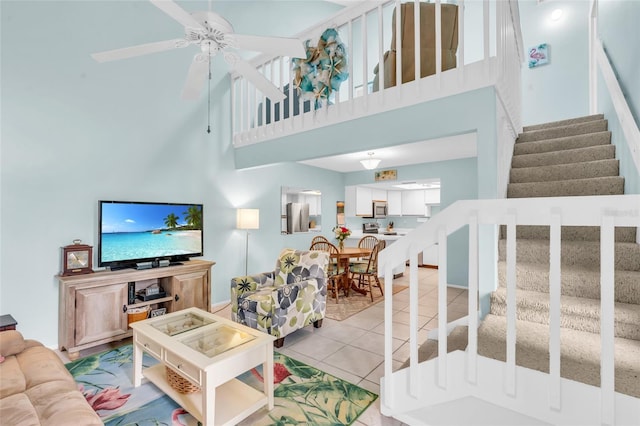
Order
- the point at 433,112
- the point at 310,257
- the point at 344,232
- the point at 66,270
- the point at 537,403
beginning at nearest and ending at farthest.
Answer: the point at 537,403 < the point at 433,112 < the point at 66,270 < the point at 310,257 < the point at 344,232

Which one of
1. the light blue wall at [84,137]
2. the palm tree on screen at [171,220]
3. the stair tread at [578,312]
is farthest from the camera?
the palm tree on screen at [171,220]

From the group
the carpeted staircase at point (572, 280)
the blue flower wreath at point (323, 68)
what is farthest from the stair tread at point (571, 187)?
the blue flower wreath at point (323, 68)

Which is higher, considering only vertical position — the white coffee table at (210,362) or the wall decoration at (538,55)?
the wall decoration at (538,55)

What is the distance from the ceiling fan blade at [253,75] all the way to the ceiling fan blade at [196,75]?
0.63ft

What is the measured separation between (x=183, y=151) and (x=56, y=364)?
2.72 meters

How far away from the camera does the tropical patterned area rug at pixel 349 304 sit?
3848mm

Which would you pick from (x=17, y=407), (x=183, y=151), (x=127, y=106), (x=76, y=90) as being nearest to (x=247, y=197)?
(x=183, y=151)

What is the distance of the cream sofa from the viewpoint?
4.23 feet

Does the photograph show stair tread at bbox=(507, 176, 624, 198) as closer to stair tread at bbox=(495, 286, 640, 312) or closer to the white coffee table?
stair tread at bbox=(495, 286, 640, 312)

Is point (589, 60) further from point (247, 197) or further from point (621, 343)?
point (247, 197)

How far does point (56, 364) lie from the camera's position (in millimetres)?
1808

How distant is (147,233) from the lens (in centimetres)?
337

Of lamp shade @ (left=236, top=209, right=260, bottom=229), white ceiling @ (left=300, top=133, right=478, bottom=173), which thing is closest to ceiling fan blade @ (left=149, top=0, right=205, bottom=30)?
white ceiling @ (left=300, top=133, right=478, bottom=173)

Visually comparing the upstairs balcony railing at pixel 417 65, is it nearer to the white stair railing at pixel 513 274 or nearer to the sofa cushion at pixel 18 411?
the white stair railing at pixel 513 274
